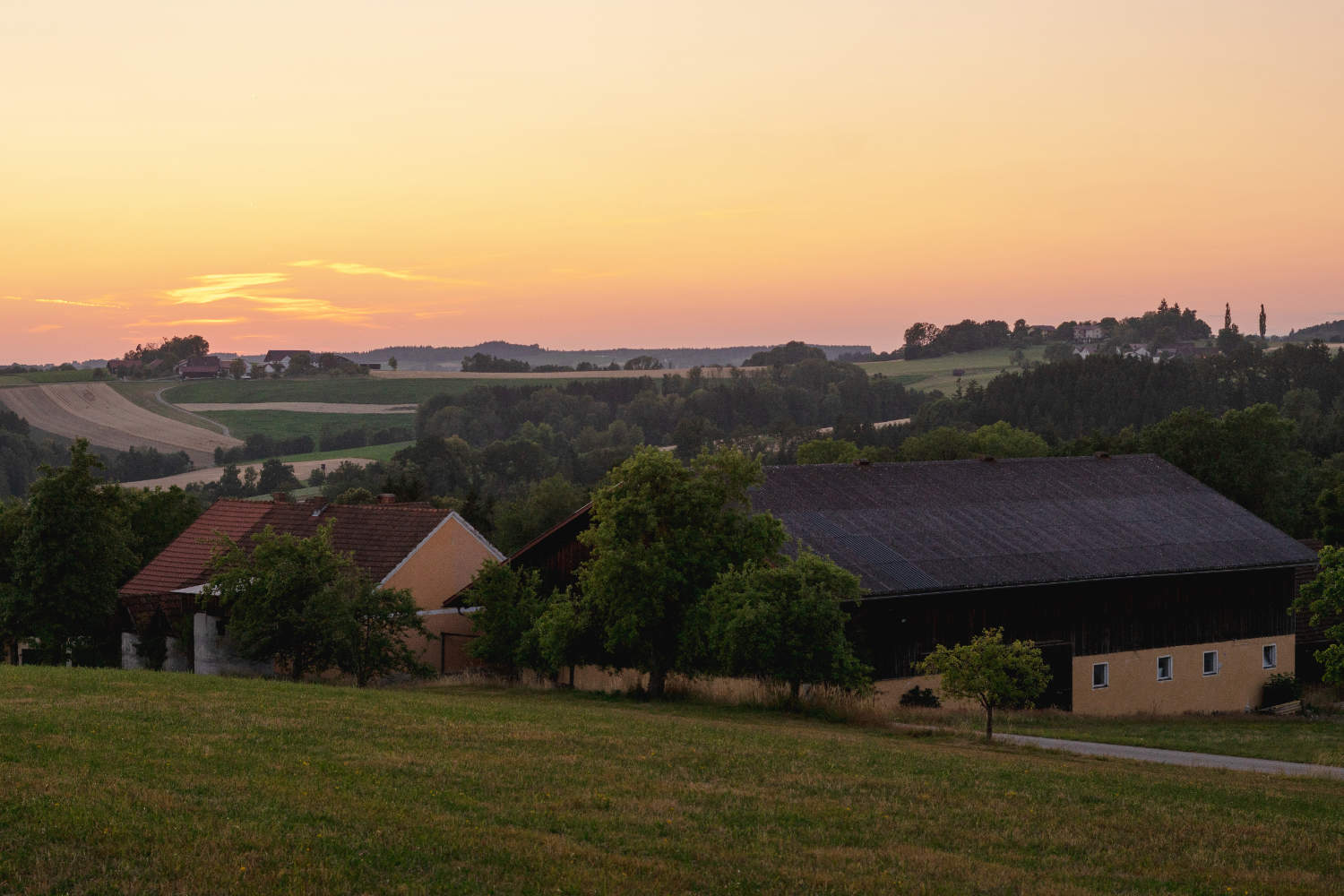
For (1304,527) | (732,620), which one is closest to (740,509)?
(732,620)

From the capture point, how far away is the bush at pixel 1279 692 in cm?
4984

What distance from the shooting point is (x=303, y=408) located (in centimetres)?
19350

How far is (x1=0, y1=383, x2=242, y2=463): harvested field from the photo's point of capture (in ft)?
518

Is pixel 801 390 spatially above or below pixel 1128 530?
above

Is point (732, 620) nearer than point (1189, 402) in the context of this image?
Yes

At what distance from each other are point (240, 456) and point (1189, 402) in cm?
11599

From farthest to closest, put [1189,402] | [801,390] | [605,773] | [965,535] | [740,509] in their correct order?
[801,390]
[1189,402]
[965,535]
[740,509]
[605,773]

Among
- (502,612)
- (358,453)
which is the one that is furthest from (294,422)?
(502,612)

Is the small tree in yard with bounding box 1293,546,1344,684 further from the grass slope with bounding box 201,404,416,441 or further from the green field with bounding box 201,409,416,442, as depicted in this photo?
the grass slope with bounding box 201,404,416,441

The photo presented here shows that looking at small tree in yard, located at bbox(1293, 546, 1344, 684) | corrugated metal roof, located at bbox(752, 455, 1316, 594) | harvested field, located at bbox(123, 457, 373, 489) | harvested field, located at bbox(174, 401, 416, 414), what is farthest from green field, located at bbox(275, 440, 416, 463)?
small tree in yard, located at bbox(1293, 546, 1344, 684)

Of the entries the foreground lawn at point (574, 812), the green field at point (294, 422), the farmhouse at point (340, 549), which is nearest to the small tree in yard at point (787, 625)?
the foreground lawn at point (574, 812)

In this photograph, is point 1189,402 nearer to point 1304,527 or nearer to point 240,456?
point 1304,527

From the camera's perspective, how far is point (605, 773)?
1702cm

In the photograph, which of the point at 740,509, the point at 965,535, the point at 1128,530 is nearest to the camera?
the point at 740,509
